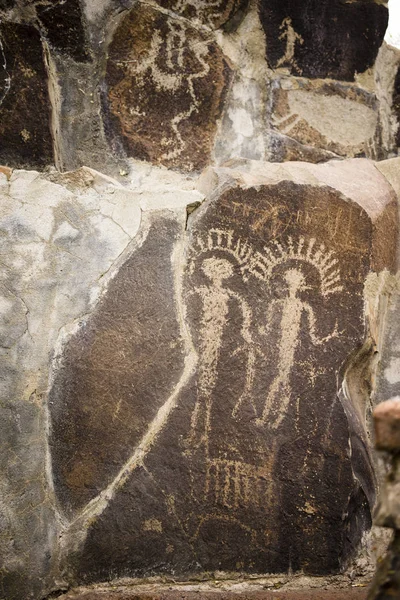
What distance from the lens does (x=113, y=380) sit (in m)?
1.93

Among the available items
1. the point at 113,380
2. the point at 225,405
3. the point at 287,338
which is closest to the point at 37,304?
the point at 113,380

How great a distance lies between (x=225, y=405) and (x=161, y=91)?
1243 millimetres

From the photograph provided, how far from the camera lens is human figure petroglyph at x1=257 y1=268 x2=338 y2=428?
1947mm

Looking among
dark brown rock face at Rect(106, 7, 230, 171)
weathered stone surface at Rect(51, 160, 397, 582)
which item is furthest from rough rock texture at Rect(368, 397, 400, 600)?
dark brown rock face at Rect(106, 7, 230, 171)

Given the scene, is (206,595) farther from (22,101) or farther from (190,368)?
(22,101)

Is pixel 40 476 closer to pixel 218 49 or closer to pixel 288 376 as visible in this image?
pixel 288 376

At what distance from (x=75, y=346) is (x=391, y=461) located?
1.11 m

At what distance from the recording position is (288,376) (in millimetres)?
1962

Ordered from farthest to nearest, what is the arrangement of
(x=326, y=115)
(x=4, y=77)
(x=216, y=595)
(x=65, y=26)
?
(x=326, y=115)
(x=65, y=26)
(x=4, y=77)
(x=216, y=595)

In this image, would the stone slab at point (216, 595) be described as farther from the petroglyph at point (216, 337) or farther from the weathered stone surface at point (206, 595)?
the petroglyph at point (216, 337)

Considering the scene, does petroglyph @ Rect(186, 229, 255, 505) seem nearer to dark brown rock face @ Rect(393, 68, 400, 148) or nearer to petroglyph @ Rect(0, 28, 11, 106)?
petroglyph @ Rect(0, 28, 11, 106)

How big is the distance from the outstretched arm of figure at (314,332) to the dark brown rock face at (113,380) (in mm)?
411

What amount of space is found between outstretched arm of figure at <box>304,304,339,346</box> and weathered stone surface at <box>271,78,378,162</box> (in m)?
0.88

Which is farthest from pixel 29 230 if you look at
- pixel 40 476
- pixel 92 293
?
pixel 40 476
